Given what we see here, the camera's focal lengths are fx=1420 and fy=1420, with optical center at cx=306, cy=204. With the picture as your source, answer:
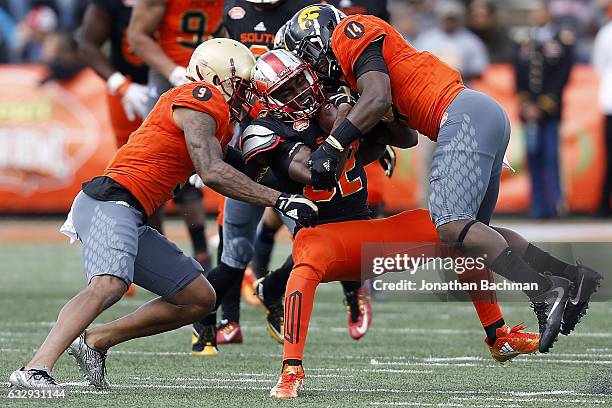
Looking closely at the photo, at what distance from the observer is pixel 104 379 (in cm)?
561

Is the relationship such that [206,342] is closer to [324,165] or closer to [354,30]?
[324,165]

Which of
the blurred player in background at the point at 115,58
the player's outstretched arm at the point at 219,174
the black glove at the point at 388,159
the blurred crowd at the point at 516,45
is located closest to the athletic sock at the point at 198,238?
the blurred player in background at the point at 115,58

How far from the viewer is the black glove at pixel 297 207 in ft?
17.5

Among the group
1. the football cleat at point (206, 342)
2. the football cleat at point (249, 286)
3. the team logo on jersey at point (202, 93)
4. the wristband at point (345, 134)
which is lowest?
the football cleat at point (249, 286)

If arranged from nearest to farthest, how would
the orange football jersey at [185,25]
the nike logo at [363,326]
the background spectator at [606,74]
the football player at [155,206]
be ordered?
the football player at [155,206]
the nike logo at [363,326]
the orange football jersey at [185,25]
the background spectator at [606,74]

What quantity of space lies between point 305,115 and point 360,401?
127 cm

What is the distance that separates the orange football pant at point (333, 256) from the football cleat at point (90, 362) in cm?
75

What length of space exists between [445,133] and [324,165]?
0.57m

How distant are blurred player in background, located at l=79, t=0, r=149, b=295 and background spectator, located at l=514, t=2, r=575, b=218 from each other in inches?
245

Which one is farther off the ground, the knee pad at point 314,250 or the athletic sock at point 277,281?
the knee pad at point 314,250

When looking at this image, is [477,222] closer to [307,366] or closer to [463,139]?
[463,139]

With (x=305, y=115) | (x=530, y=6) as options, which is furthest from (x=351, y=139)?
(x=530, y=6)

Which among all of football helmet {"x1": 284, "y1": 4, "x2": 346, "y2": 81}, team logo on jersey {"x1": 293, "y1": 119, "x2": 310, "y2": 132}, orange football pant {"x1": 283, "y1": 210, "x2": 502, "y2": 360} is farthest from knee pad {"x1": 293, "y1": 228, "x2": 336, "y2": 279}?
football helmet {"x1": 284, "y1": 4, "x2": 346, "y2": 81}

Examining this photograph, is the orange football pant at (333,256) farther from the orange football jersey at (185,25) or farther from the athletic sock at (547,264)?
the orange football jersey at (185,25)
